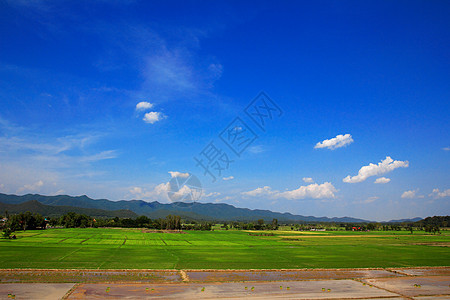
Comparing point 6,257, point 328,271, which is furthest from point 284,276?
point 6,257

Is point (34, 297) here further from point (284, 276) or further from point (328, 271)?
point (328, 271)

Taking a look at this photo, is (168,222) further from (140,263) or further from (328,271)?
(328,271)

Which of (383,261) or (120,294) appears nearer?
(120,294)

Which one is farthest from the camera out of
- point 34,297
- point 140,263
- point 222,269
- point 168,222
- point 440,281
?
point 168,222

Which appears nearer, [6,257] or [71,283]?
[71,283]

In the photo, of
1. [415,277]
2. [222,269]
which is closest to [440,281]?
[415,277]

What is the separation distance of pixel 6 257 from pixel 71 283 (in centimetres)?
2096

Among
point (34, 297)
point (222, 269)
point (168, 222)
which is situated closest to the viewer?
point (34, 297)

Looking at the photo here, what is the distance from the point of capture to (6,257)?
41.6 metres

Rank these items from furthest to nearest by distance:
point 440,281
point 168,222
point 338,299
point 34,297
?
1. point 168,222
2. point 440,281
3. point 338,299
4. point 34,297

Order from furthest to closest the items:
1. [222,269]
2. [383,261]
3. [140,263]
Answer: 1. [383,261]
2. [140,263]
3. [222,269]

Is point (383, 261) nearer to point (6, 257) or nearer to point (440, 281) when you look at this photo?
point (440, 281)

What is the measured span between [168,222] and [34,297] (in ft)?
390

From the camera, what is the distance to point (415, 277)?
36.1 metres
